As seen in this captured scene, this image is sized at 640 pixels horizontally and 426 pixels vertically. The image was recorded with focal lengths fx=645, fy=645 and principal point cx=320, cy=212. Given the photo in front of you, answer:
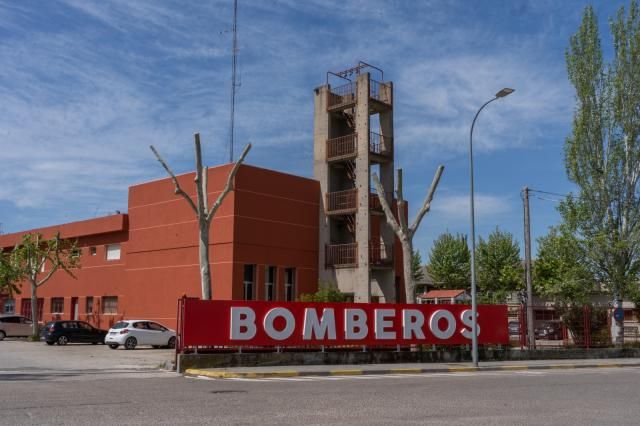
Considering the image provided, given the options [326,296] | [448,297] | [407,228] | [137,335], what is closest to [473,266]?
[407,228]

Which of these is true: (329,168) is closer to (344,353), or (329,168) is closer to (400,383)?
(344,353)

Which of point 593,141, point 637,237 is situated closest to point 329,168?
point 593,141

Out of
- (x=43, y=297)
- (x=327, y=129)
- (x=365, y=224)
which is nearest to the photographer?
(x=365, y=224)

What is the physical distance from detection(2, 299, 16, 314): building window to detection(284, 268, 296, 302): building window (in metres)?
28.2

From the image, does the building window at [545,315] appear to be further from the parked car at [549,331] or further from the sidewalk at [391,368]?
the sidewalk at [391,368]

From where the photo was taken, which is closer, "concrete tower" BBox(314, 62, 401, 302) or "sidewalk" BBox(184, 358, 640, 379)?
"sidewalk" BBox(184, 358, 640, 379)

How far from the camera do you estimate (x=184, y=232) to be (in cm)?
3456

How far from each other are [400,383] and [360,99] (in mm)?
20951

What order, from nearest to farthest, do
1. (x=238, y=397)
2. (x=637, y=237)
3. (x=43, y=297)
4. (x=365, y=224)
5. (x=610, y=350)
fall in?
(x=238, y=397) → (x=610, y=350) → (x=637, y=237) → (x=365, y=224) → (x=43, y=297)

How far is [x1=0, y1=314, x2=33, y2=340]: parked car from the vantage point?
133 ft

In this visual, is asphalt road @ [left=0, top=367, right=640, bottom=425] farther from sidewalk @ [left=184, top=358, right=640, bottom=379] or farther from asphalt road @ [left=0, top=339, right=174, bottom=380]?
asphalt road @ [left=0, top=339, right=174, bottom=380]

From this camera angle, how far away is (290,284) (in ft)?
113

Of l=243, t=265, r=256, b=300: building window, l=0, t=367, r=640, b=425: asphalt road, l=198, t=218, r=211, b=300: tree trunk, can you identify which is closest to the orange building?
l=243, t=265, r=256, b=300: building window

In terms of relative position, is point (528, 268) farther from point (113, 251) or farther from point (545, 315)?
point (113, 251)
